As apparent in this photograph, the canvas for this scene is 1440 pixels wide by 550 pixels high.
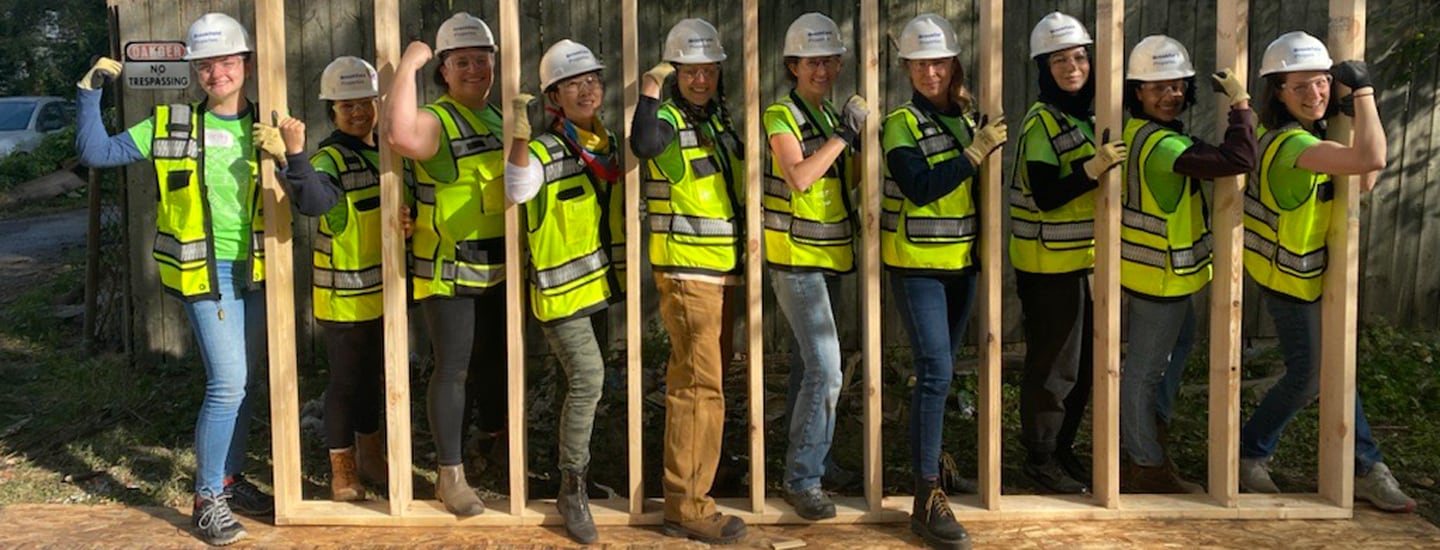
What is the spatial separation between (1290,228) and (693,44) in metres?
2.56

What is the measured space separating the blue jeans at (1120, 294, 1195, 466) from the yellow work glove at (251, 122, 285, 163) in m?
3.51

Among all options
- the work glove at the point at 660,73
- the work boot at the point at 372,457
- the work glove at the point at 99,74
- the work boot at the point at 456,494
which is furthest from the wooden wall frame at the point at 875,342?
the work glove at the point at 99,74

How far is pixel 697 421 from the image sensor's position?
17.6ft

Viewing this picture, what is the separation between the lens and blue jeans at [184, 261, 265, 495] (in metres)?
5.39

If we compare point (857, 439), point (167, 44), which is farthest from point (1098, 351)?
point (167, 44)

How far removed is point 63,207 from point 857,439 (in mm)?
14608

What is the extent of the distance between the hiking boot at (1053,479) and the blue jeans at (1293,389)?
76 cm

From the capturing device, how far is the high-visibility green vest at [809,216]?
209 inches

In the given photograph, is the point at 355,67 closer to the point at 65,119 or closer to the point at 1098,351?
the point at 1098,351

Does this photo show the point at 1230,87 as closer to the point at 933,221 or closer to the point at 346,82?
the point at 933,221

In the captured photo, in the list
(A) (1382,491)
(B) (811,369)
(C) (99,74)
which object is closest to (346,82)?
(C) (99,74)

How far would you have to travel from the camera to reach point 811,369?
543 centimetres

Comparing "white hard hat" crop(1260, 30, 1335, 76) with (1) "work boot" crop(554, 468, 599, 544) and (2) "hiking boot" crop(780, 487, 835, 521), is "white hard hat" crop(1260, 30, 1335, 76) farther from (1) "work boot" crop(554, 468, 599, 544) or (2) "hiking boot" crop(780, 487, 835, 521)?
(1) "work boot" crop(554, 468, 599, 544)

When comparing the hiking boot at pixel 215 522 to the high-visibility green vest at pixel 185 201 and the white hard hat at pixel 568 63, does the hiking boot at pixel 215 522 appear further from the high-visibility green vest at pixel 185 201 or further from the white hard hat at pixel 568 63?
the white hard hat at pixel 568 63
